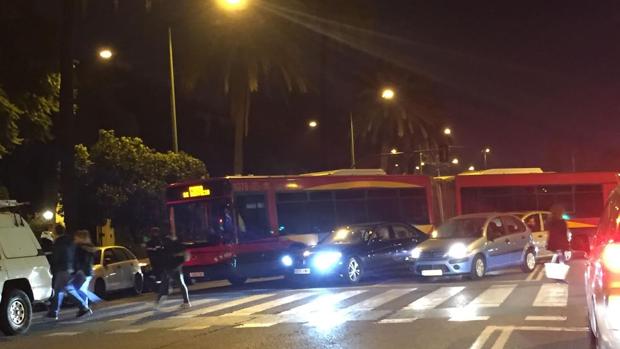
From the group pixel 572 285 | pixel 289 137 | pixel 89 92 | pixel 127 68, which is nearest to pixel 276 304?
pixel 572 285

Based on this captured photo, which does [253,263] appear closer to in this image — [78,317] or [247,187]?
[247,187]

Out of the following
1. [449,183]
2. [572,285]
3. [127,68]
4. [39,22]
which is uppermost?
[127,68]

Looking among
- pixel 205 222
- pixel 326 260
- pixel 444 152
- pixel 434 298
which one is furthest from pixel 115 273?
pixel 444 152

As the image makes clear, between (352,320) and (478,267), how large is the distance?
7091mm

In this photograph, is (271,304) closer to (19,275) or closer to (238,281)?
(19,275)

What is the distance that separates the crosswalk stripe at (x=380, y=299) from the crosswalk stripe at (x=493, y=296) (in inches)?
65.5

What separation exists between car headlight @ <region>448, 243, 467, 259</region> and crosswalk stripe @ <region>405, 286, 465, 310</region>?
5.41ft

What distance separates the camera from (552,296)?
13438mm

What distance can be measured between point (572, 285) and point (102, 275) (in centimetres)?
1094

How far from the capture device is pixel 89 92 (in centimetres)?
4016

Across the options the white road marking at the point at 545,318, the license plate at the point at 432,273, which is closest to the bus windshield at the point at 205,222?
the license plate at the point at 432,273

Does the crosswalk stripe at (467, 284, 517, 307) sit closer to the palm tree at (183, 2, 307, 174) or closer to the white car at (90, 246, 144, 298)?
the white car at (90, 246, 144, 298)

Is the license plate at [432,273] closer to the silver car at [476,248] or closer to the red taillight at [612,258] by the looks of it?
the silver car at [476,248]

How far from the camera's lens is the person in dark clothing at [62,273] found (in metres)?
14.4
